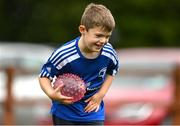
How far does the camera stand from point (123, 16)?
100 ft

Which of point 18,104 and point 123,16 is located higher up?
point 123,16

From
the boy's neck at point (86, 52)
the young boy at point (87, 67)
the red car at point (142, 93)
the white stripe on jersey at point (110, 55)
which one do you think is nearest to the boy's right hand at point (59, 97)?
the young boy at point (87, 67)

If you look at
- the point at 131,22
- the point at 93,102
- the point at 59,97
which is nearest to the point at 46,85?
the point at 59,97

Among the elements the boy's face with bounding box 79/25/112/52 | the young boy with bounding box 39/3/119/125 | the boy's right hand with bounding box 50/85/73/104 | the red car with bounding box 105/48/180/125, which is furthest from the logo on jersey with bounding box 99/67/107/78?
the red car with bounding box 105/48/180/125

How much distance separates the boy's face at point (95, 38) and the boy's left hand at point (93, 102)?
0.37 meters

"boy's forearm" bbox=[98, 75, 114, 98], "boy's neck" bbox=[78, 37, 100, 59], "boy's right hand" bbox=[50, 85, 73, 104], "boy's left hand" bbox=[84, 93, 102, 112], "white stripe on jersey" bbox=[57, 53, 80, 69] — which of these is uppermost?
"boy's neck" bbox=[78, 37, 100, 59]

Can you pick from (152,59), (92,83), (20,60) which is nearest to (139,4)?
(20,60)

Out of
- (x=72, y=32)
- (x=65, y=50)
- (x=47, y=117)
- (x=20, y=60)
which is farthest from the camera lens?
(x=72, y=32)

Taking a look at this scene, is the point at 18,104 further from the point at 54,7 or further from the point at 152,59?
the point at 54,7

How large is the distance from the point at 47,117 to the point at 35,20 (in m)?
19.6

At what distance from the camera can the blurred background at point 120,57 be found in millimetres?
12422

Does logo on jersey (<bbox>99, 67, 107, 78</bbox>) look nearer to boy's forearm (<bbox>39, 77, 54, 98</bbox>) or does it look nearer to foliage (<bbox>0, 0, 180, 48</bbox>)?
boy's forearm (<bbox>39, 77, 54, 98</bbox>)

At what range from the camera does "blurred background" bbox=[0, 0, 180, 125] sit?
1242 cm

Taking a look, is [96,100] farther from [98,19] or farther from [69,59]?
[98,19]
